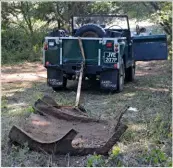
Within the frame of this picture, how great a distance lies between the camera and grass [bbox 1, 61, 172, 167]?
4.42 metres

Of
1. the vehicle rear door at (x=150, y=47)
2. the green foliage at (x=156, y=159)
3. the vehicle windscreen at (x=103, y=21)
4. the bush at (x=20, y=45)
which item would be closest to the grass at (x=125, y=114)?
the green foliage at (x=156, y=159)

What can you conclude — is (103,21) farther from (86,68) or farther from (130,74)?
(86,68)

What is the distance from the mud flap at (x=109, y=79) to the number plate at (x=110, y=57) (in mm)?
243

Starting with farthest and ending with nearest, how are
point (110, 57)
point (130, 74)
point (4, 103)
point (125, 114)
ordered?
1. point (130, 74)
2. point (110, 57)
3. point (4, 103)
4. point (125, 114)

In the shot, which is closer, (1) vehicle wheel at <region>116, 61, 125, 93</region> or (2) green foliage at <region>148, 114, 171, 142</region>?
(2) green foliage at <region>148, 114, 171, 142</region>

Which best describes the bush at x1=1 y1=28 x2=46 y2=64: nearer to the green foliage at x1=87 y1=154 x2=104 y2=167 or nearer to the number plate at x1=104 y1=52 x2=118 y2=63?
the number plate at x1=104 y1=52 x2=118 y2=63

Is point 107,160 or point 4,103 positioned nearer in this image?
point 107,160

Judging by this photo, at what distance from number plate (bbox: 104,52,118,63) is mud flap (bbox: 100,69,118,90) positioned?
243mm

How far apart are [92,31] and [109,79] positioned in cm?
116

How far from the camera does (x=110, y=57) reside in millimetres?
8508

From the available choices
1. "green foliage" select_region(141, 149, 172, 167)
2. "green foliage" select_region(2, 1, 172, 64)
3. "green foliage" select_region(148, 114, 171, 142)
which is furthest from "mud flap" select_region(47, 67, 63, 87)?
"green foliage" select_region(2, 1, 172, 64)

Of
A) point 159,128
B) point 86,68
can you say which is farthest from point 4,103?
point 159,128

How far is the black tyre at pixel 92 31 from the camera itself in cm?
884

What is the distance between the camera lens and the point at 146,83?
1046 cm
